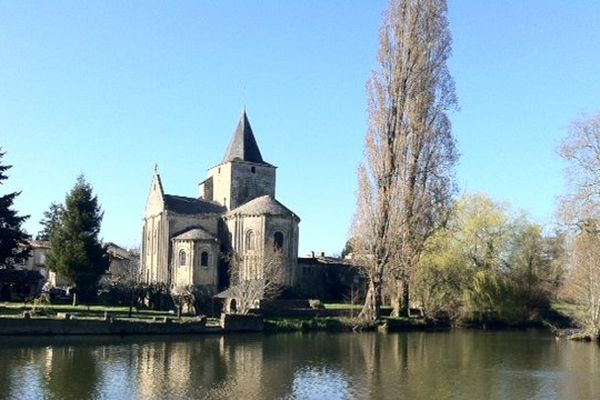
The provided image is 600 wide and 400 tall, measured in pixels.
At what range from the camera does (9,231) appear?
40.3 m

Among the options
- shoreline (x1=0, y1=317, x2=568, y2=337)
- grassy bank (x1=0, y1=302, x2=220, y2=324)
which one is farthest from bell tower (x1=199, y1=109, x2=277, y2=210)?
shoreline (x1=0, y1=317, x2=568, y2=337)

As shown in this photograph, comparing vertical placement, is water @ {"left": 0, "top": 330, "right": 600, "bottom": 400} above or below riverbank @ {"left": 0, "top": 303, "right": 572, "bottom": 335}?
below

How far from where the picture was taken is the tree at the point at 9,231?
132ft

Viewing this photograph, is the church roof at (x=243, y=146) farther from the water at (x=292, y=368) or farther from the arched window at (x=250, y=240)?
the water at (x=292, y=368)

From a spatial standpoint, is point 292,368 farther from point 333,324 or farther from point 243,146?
point 243,146

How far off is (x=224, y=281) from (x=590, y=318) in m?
25.5

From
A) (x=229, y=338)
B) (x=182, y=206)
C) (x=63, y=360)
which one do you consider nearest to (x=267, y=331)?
(x=229, y=338)

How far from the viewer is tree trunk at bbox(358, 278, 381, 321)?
40.7 m

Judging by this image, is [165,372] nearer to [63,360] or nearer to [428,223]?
[63,360]

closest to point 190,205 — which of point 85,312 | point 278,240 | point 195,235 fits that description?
point 195,235

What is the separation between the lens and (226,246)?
173 feet

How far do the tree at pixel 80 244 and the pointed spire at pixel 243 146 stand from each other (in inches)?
578

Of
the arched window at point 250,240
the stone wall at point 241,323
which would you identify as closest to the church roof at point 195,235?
the arched window at point 250,240

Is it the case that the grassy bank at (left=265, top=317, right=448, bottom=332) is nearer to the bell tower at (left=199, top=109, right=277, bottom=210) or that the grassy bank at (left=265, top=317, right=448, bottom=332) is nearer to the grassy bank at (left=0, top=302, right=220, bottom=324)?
the grassy bank at (left=0, top=302, right=220, bottom=324)
